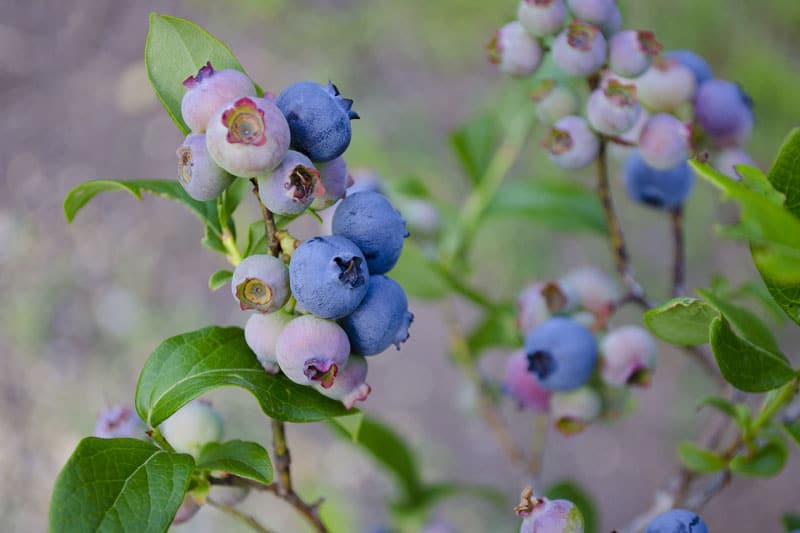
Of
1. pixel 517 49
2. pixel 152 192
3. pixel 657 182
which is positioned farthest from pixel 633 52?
pixel 152 192

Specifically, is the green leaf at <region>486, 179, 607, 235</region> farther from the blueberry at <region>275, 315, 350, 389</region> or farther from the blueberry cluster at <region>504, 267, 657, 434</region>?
the blueberry at <region>275, 315, 350, 389</region>

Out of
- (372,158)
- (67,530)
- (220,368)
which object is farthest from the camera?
(372,158)

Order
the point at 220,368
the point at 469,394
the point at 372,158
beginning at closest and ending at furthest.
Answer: the point at 220,368, the point at 469,394, the point at 372,158

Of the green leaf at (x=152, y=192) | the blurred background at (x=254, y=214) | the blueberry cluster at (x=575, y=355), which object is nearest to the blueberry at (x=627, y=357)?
the blueberry cluster at (x=575, y=355)

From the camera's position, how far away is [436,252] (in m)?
1.58

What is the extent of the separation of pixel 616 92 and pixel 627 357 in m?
0.36

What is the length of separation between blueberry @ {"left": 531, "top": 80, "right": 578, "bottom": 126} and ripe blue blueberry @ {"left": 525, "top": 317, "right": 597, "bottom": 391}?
284 mm

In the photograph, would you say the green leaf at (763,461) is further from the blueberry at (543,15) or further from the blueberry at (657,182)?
the blueberry at (543,15)

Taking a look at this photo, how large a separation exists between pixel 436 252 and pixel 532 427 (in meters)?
1.82

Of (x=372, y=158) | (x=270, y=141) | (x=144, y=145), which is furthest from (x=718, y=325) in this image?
(x=144, y=145)

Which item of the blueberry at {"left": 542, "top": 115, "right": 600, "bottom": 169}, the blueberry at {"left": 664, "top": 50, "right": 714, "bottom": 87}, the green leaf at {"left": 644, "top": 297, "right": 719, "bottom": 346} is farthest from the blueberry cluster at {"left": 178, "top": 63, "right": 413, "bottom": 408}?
the blueberry at {"left": 664, "top": 50, "right": 714, "bottom": 87}

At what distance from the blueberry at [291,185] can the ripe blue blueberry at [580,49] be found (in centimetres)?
42

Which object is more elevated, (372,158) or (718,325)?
(718,325)

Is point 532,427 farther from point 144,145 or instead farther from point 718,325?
point 718,325
